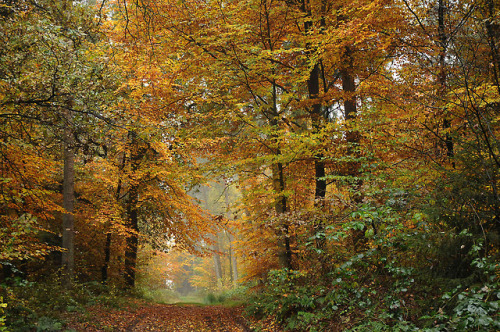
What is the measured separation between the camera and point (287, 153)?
854 centimetres

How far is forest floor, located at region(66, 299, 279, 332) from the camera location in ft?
25.8

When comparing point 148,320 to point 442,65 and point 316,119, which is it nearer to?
point 316,119

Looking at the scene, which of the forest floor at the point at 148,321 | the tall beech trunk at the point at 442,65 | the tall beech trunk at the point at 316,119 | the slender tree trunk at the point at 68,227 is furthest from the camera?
the slender tree trunk at the point at 68,227

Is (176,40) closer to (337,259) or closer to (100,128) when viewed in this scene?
(100,128)

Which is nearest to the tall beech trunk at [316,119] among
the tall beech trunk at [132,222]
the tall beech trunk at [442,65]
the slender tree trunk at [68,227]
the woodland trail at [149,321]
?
the tall beech trunk at [442,65]

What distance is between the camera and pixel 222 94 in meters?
11.3

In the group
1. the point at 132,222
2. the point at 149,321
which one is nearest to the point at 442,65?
the point at 149,321

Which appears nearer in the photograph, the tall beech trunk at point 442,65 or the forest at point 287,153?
the forest at point 287,153

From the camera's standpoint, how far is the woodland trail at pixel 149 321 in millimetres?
7887

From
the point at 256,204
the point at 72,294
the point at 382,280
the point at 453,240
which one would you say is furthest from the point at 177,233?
the point at 453,240

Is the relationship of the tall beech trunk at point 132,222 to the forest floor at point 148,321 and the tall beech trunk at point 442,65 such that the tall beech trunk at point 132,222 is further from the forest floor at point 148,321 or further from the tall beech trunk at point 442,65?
the tall beech trunk at point 442,65

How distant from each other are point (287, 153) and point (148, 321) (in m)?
6.08

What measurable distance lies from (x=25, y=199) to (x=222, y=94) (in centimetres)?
633

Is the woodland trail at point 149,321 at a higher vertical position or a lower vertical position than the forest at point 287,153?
lower
